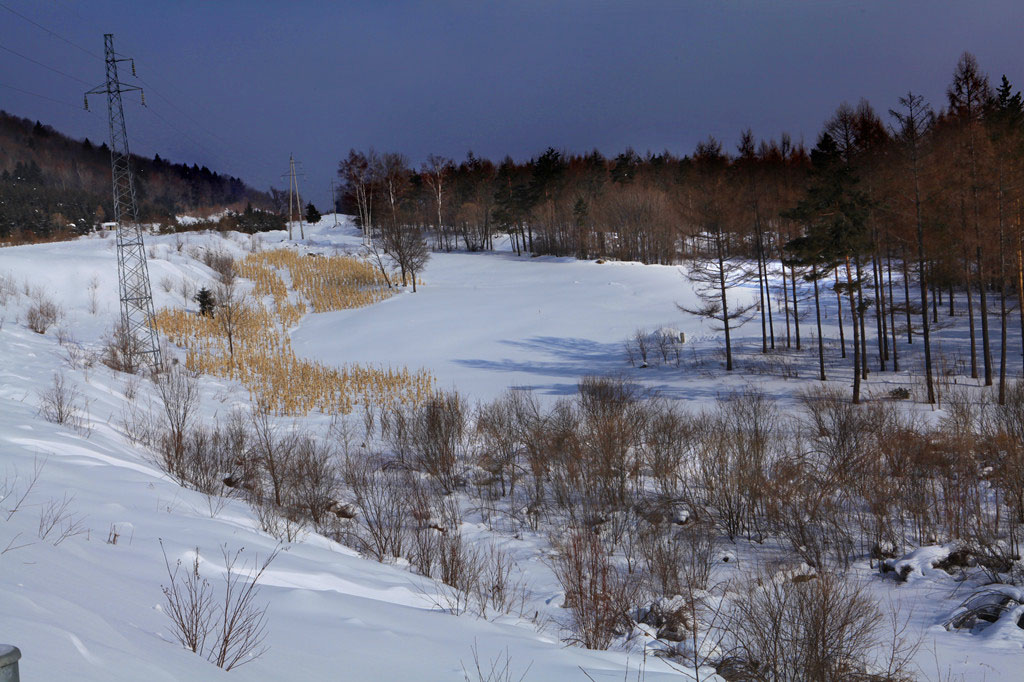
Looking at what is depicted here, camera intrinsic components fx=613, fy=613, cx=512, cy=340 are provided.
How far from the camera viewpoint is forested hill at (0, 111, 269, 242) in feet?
186

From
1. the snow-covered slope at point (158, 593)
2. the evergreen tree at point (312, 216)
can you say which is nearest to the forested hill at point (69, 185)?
the evergreen tree at point (312, 216)

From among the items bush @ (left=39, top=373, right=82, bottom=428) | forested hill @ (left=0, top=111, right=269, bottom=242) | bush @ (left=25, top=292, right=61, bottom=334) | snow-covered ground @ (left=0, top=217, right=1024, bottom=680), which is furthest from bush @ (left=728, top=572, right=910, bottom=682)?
forested hill @ (left=0, top=111, right=269, bottom=242)

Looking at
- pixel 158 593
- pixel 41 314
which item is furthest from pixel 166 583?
pixel 41 314

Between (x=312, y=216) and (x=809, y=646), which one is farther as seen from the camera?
(x=312, y=216)

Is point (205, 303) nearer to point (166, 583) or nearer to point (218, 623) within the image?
point (166, 583)

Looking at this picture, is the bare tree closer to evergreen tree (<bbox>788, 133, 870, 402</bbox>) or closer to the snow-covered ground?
the snow-covered ground

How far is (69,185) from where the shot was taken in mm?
83750

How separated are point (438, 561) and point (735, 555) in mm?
5207

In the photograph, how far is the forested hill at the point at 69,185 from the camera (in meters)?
56.7

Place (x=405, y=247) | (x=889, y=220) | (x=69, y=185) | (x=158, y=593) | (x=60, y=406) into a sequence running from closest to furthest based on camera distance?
1. (x=158, y=593)
2. (x=60, y=406)
3. (x=889, y=220)
4. (x=405, y=247)
5. (x=69, y=185)

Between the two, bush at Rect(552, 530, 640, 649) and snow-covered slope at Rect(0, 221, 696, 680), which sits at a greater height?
snow-covered slope at Rect(0, 221, 696, 680)

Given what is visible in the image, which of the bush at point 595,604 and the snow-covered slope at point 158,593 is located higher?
the snow-covered slope at point 158,593

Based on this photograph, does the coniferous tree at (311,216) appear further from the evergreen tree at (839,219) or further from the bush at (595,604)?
the bush at (595,604)

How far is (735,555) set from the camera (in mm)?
10477
